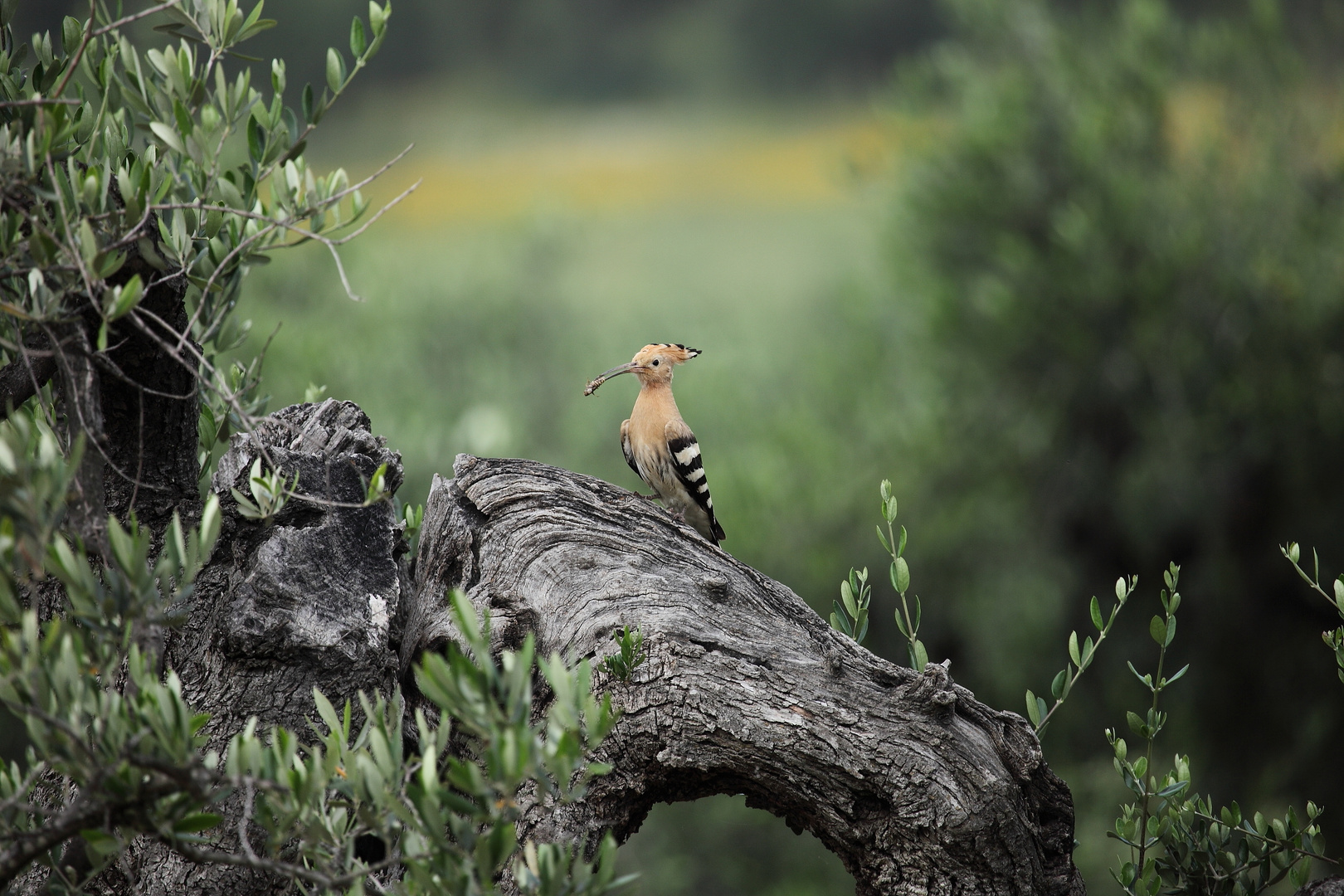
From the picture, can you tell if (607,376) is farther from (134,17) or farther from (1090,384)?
(1090,384)

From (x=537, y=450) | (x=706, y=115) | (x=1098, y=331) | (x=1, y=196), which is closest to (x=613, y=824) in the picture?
(x=1, y=196)

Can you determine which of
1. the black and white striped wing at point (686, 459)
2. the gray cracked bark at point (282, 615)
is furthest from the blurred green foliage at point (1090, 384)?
the gray cracked bark at point (282, 615)

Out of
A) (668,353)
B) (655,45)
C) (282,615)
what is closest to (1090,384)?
(668,353)

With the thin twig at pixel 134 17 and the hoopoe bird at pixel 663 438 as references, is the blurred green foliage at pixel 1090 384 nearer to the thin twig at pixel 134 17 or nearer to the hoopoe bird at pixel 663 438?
the hoopoe bird at pixel 663 438

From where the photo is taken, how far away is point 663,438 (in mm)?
4660

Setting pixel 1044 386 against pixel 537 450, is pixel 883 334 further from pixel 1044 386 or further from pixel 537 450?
pixel 537 450

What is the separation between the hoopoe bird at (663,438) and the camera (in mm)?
4648

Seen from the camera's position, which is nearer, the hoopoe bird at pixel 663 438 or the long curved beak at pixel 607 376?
the long curved beak at pixel 607 376

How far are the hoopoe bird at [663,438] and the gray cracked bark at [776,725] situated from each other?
1.70m

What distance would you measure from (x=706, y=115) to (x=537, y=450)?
11.4 m

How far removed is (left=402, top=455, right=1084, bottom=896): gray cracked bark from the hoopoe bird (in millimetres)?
1699

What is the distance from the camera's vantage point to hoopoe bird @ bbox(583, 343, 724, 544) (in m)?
4.65

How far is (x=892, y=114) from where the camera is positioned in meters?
11.0

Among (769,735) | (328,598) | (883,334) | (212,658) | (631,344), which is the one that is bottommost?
(769,735)
